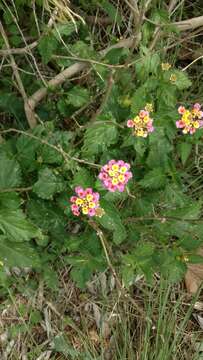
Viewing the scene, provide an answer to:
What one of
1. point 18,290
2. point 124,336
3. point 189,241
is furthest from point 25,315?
point 189,241

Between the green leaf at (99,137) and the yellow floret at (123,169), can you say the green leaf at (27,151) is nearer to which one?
the green leaf at (99,137)

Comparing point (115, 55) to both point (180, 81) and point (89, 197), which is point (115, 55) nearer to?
point (180, 81)

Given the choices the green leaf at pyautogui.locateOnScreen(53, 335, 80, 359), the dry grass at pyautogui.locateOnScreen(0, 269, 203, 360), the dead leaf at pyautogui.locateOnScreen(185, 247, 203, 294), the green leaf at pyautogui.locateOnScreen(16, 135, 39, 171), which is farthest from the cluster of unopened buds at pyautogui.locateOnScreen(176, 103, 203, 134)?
the green leaf at pyautogui.locateOnScreen(53, 335, 80, 359)

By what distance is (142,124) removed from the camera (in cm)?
138

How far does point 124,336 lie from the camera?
172 cm

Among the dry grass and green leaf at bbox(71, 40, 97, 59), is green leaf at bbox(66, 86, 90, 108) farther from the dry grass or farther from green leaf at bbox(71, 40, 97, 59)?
the dry grass

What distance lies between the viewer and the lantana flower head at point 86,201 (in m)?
1.35

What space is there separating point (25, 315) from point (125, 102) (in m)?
0.85

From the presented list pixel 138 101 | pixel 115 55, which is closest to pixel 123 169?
pixel 138 101

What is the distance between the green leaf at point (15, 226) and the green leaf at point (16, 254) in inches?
3.0

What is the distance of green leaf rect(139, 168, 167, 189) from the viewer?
1486 millimetres

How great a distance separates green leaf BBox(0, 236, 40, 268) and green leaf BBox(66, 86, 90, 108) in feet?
1.63

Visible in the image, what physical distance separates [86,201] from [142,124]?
27cm

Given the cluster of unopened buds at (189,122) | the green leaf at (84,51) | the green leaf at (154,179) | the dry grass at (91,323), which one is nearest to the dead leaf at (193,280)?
the dry grass at (91,323)
